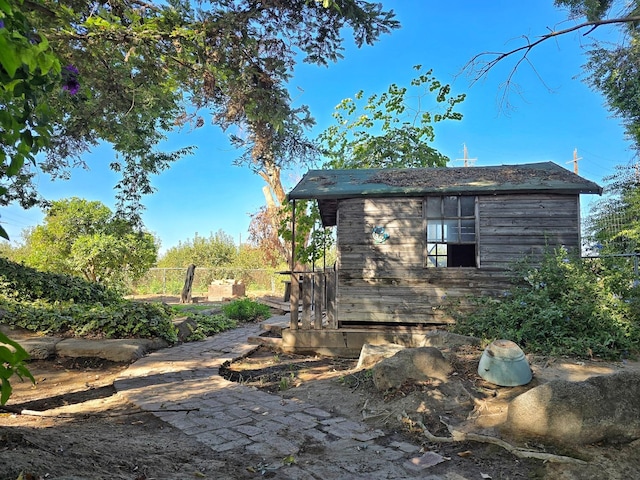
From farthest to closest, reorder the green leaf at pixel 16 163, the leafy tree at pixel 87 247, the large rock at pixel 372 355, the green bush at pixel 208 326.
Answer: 1. the leafy tree at pixel 87 247
2. the green bush at pixel 208 326
3. the large rock at pixel 372 355
4. the green leaf at pixel 16 163

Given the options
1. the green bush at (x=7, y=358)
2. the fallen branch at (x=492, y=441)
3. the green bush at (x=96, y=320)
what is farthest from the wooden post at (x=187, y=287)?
the green bush at (x=7, y=358)

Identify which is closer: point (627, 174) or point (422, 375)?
point (422, 375)

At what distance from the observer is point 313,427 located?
399cm

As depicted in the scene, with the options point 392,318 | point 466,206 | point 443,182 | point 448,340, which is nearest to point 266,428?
point 448,340

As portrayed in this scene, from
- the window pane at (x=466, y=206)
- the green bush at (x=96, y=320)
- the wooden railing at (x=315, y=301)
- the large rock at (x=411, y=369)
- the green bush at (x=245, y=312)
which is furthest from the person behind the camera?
the green bush at (x=245, y=312)

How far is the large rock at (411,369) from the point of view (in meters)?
4.83

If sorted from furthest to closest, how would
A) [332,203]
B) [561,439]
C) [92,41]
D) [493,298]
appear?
[332,203], [493,298], [92,41], [561,439]

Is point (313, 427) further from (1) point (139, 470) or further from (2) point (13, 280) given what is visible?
(2) point (13, 280)

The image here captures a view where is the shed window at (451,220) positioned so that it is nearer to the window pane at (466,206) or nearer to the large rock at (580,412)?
the window pane at (466,206)

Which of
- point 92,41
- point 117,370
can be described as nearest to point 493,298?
point 117,370

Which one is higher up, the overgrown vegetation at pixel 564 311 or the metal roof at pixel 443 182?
the metal roof at pixel 443 182

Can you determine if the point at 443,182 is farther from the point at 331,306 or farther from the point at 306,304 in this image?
the point at 306,304

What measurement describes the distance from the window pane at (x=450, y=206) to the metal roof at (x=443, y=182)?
0.27 m

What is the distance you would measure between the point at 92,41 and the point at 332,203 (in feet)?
19.5
